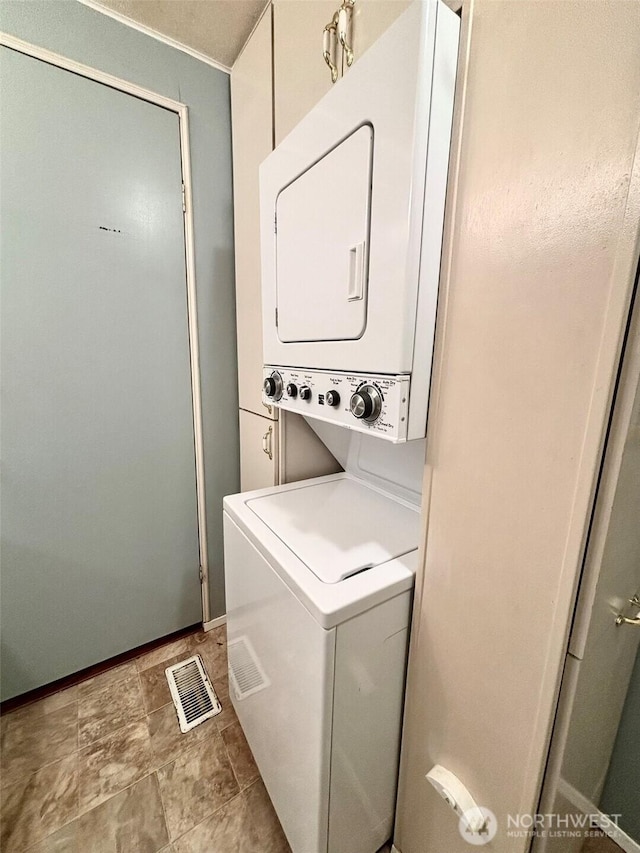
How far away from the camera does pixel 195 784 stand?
1496mm

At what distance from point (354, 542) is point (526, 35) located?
51.7 inches

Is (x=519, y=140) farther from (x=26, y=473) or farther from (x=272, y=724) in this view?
(x=26, y=473)

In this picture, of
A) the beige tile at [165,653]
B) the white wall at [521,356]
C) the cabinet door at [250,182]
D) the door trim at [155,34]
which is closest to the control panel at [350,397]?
the white wall at [521,356]

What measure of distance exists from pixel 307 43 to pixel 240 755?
308cm

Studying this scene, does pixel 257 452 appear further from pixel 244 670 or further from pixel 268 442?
pixel 244 670

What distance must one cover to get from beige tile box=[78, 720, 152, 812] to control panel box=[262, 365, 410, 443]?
6.00 ft

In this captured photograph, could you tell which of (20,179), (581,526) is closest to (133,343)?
(20,179)

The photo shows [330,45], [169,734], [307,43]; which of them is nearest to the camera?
[330,45]

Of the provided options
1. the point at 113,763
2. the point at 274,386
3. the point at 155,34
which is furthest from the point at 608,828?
the point at 155,34

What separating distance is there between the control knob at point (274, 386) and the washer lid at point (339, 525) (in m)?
0.47

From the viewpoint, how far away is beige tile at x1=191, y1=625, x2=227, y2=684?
205 cm

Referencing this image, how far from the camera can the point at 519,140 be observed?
26.1 inches

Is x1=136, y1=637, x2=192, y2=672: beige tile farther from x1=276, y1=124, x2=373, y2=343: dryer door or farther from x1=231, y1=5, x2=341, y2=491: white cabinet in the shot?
x1=276, y1=124, x2=373, y2=343: dryer door

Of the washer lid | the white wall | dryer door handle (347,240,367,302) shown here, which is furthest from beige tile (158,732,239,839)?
dryer door handle (347,240,367,302)
